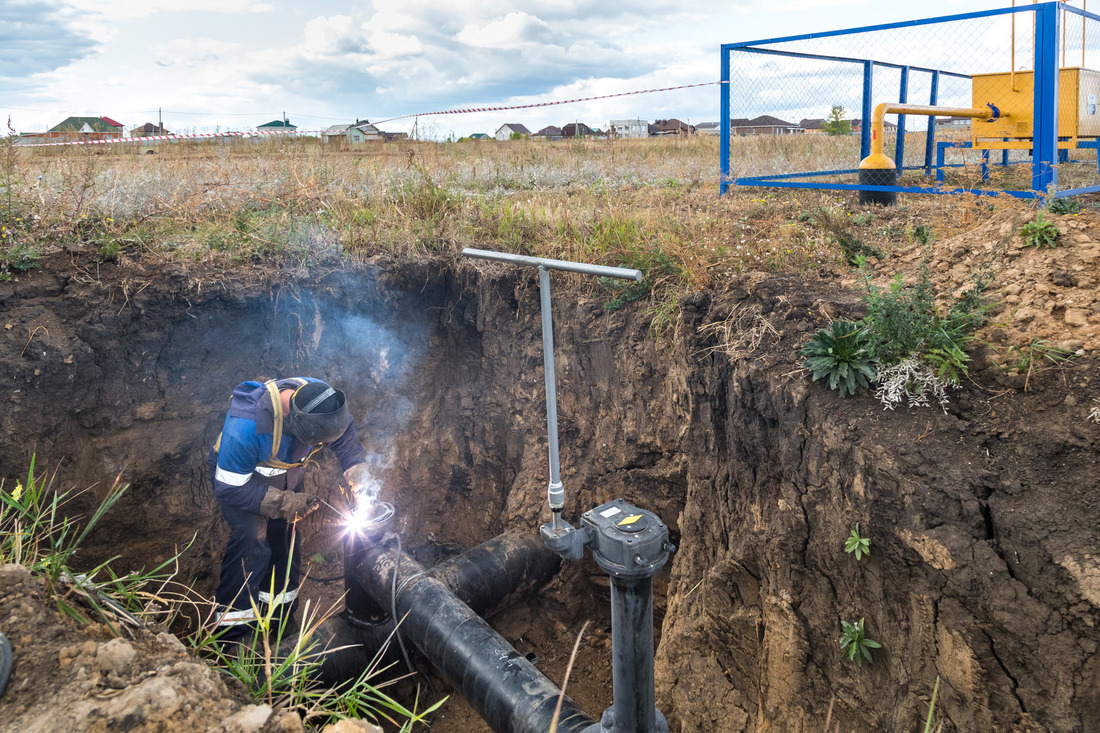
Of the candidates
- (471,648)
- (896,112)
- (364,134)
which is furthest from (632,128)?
(471,648)

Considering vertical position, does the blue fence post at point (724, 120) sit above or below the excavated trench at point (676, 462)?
above

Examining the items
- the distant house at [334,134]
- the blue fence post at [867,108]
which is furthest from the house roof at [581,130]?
the blue fence post at [867,108]

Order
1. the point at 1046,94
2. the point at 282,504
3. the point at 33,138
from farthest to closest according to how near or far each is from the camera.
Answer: the point at 33,138, the point at 1046,94, the point at 282,504

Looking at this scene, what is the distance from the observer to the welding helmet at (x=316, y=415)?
376 centimetres

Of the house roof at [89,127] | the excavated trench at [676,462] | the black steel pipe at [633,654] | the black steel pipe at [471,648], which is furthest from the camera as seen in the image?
the house roof at [89,127]

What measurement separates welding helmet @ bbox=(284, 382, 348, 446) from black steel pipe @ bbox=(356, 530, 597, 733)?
2.65ft

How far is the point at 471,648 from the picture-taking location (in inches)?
133

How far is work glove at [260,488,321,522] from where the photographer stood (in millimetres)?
4094

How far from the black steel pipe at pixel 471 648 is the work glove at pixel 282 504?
0.49 m

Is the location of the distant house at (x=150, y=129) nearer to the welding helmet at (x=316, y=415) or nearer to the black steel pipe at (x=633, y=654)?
the welding helmet at (x=316, y=415)

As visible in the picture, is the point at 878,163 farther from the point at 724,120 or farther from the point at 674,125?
the point at 674,125

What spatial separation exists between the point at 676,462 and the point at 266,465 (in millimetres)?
2564

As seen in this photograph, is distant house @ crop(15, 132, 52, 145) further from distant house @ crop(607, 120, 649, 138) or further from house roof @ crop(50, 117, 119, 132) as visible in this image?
distant house @ crop(607, 120, 649, 138)

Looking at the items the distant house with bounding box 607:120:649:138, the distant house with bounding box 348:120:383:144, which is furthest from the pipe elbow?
the distant house with bounding box 607:120:649:138
